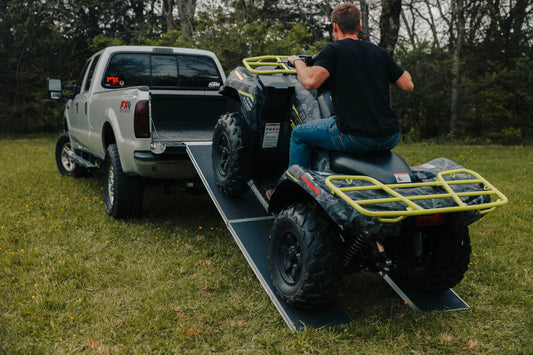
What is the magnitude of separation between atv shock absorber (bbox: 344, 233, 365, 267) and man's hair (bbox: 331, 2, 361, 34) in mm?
1442

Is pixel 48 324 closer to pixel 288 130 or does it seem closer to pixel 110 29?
pixel 288 130

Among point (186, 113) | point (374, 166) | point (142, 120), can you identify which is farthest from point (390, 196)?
point (186, 113)

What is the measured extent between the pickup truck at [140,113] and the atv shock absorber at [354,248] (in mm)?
2303

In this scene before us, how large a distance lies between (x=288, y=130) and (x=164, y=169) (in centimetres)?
150

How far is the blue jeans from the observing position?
11.4 ft

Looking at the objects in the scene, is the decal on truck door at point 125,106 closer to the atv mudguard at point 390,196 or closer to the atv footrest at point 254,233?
the atv footrest at point 254,233

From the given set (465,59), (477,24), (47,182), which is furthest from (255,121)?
(477,24)

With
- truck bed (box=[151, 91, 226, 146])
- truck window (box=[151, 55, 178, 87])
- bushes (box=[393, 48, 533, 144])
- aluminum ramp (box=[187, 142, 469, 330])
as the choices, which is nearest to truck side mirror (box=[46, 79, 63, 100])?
truck window (box=[151, 55, 178, 87])

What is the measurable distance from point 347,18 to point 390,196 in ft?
4.23

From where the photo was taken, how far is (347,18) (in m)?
3.54

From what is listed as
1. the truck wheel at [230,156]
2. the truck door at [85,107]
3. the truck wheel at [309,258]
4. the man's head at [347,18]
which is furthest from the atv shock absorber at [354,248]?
the truck door at [85,107]

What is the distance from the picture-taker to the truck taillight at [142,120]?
197 inches

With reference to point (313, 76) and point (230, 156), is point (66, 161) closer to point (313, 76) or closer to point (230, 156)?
point (230, 156)

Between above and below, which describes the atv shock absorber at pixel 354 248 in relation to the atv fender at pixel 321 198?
below
